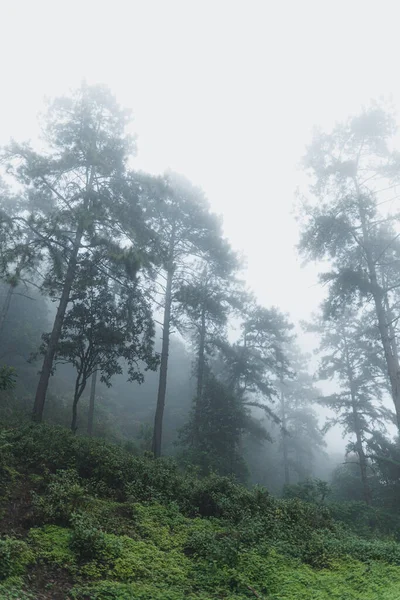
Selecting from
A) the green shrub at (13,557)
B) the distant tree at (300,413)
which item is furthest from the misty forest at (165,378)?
the distant tree at (300,413)

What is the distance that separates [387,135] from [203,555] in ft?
50.3

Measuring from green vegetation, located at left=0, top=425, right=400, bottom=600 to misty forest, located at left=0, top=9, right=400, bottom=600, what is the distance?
3 centimetres

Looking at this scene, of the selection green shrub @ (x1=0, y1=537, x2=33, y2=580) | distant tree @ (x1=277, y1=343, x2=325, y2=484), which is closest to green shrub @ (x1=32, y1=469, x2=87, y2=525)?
green shrub @ (x1=0, y1=537, x2=33, y2=580)

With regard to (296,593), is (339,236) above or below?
above

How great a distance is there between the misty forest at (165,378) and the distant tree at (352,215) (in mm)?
69

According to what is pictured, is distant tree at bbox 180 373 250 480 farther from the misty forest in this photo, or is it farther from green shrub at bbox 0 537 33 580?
green shrub at bbox 0 537 33 580

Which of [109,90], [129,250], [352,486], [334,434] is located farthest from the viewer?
[334,434]

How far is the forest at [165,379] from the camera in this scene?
4.98 metres

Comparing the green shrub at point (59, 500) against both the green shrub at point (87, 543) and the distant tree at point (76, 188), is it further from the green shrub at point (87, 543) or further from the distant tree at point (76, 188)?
the distant tree at point (76, 188)

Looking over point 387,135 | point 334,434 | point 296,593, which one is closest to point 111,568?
point 296,593

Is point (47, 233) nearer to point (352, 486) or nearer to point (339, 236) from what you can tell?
point (339, 236)

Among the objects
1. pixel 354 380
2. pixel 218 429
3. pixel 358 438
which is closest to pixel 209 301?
pixel 218 429

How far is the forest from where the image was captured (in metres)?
4.98

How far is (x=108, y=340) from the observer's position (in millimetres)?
14195
